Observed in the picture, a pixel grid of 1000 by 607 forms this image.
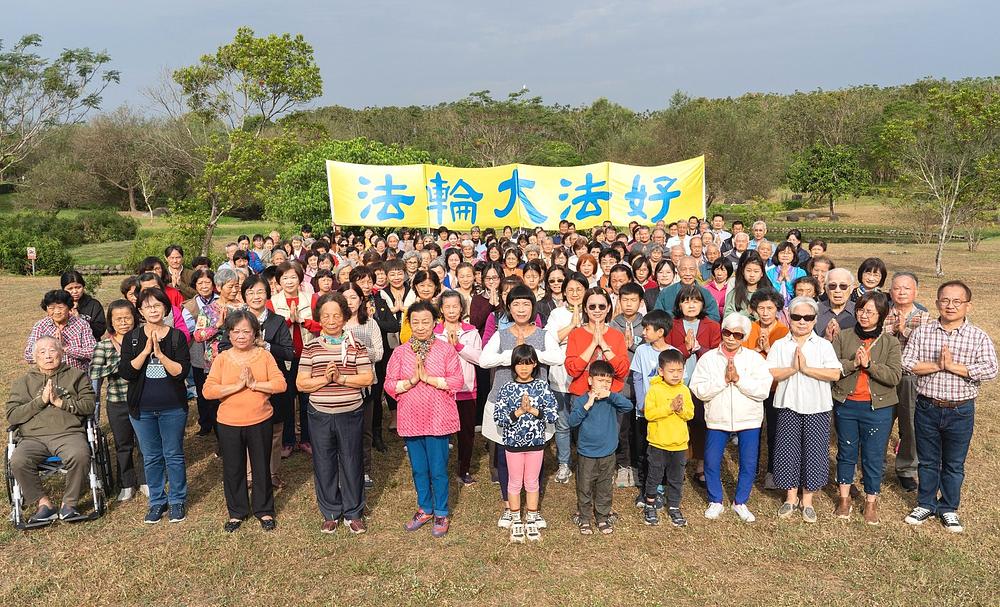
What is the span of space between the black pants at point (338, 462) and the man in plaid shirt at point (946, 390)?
410 centimetres

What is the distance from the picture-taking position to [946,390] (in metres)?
4.57

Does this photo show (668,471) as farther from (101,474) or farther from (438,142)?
(438,142)

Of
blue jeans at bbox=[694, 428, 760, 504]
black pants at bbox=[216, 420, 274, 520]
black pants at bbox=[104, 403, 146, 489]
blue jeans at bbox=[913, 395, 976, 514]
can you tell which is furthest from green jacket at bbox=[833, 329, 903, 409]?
black pants at bbox=[104, 403, 146, 489]

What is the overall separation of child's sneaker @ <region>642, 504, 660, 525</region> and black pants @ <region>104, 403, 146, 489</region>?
3.95m

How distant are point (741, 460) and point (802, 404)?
0.62 m

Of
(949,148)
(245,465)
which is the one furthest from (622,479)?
(949,148)

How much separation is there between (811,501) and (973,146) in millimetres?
15520

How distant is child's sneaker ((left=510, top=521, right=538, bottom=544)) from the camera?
4.67 m

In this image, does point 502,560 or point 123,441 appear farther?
point 123,441

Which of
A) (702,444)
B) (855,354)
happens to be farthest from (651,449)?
(855,354)

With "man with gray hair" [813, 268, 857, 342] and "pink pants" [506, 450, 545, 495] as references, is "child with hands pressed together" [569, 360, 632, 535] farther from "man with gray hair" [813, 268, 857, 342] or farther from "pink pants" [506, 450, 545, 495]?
"man with gray hair" [813, 268, 857, 342]

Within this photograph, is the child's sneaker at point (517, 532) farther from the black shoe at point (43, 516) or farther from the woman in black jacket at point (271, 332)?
the black shoe at point (43, 516)

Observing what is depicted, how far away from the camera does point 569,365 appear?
4.86 m

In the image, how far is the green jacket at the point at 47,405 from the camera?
16.1ft
